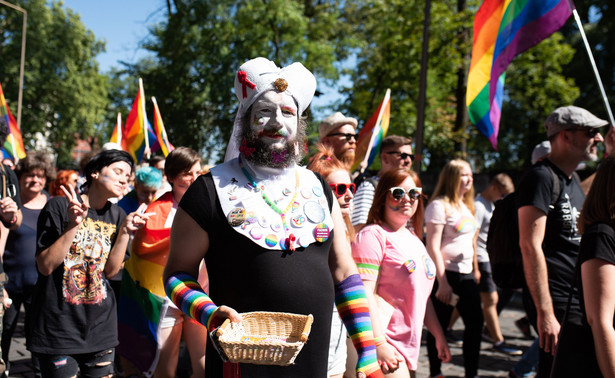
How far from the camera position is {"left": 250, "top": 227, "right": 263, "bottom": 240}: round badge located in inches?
78.2

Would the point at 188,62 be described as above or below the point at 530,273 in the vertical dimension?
above

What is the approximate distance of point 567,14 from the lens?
432 centimetres

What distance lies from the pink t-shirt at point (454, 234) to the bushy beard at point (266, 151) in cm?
309

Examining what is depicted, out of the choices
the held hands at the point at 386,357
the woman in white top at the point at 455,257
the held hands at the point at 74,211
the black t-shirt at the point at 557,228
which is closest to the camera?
the held hands at the point at 386,357

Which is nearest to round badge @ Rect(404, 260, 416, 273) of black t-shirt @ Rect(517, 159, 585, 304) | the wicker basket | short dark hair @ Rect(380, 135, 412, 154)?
black t-shirt @ Rect(517, 159, 585, 304)

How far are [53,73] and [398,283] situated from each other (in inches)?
1188

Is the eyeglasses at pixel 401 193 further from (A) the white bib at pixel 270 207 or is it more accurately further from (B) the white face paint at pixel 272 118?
(B) the white face paint at pixel 272 118

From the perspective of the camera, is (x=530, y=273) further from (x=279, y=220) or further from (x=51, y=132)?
(x=51, y=132)

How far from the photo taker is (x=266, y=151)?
2145 millimetres

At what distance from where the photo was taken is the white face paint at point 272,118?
2.16 meters

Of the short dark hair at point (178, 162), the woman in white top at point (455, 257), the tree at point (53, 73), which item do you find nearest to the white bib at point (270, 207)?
the short dark hair at point (178, 162)

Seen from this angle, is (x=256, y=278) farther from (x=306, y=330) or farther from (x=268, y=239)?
(x=306, y=330)

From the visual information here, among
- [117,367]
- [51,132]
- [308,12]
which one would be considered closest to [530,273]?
[117,367]

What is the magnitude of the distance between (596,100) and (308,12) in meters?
12.9
